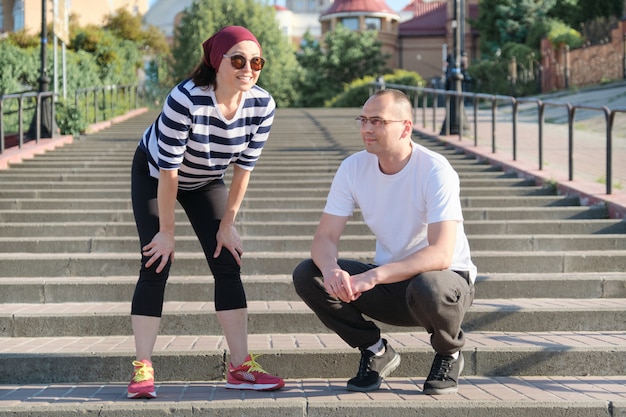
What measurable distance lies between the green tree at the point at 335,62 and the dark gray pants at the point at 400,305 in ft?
126

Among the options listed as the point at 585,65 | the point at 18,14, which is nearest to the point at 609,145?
the point at 585,65

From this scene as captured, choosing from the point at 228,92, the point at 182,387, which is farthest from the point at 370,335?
the point at 228,92

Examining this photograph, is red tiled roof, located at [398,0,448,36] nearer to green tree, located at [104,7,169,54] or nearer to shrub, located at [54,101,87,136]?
green tree, located at [104,7,169,54]

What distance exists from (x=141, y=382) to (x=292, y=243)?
3.50 meters

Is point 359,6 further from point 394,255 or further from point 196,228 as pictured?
point 394,255

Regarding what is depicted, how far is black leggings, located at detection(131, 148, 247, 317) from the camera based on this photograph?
432 centimetres

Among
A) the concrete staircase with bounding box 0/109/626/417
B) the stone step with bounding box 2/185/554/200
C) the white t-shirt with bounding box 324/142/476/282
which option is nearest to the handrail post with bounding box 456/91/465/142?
Answer: the concrete staircase with bounding box 0/109/626/417

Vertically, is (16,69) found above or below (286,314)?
above

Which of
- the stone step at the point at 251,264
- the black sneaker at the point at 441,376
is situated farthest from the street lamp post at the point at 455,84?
the black sneaker at the point at 441,376

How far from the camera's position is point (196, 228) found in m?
4.49

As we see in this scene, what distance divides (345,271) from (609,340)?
1.89 meters

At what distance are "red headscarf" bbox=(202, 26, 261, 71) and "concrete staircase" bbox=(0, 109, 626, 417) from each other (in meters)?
1.44

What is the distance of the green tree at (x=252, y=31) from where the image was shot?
41.1 m

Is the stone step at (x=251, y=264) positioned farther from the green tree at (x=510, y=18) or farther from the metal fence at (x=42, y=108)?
the green tree at (x=510, y=18)
